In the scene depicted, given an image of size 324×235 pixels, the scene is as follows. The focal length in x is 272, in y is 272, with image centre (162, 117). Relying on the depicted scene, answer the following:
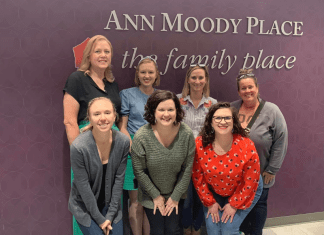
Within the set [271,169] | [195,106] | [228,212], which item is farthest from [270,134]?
[228,212]

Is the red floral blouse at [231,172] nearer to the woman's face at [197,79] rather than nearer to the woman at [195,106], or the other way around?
the woman at [195,106]

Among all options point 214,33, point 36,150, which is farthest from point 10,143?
point 214,33

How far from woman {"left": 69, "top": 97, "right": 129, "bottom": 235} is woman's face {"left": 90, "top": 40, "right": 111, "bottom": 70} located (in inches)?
18.6

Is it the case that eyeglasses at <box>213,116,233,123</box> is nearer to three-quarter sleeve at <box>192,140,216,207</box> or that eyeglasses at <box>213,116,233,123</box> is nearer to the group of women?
the group of women

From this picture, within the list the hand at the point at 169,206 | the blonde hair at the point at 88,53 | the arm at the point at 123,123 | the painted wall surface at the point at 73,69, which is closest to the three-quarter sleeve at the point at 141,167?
the hand at the point at 169,206

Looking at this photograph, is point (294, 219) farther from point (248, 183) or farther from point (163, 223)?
point (163, 223)

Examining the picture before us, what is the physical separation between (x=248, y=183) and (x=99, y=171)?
45.3 inches

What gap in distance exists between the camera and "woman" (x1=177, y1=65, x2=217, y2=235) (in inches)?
99.8

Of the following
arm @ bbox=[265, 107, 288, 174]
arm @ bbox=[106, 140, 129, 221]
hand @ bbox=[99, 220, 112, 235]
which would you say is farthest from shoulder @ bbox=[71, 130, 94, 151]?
arm @ bbox=[265, 107, 288, 174]

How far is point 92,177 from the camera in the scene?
2061 millimetres

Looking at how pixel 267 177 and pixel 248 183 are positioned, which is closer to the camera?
pixel 248 183

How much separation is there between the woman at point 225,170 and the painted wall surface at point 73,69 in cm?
93

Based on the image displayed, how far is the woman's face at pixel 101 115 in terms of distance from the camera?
1.97m

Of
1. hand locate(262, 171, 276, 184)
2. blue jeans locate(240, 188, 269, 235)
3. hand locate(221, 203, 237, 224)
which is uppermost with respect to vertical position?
hand locate(262, 171, 276, 184)
